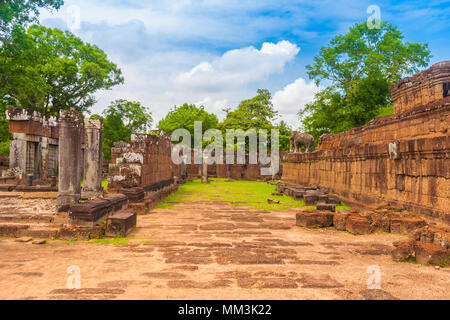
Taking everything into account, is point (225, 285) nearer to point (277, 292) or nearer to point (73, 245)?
point (277, 292)

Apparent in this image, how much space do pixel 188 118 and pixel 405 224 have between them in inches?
1596

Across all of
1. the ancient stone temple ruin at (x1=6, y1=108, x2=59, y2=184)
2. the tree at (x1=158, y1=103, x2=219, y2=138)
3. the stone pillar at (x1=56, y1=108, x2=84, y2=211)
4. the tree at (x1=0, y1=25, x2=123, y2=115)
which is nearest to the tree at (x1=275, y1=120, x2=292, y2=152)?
the tree at (x1=158, y1=103, x2=219, y2=138)

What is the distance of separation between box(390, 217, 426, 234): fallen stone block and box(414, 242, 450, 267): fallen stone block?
2142mm

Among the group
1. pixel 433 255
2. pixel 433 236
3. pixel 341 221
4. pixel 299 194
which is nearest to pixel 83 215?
pixel 341 221

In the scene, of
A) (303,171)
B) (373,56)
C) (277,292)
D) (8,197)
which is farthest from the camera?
(373,56)

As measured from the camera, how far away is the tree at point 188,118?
4553cm

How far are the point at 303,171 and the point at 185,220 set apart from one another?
11.7 meters

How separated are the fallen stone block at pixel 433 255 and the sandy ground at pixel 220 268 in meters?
0.15

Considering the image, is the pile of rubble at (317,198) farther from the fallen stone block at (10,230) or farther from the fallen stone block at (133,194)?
the fallen stone block at (10,230)

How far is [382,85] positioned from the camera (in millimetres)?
28438

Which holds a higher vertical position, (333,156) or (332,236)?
(333,156)

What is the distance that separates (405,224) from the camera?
23.8ft

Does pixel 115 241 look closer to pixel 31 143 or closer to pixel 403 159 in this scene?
pixel 403 159
